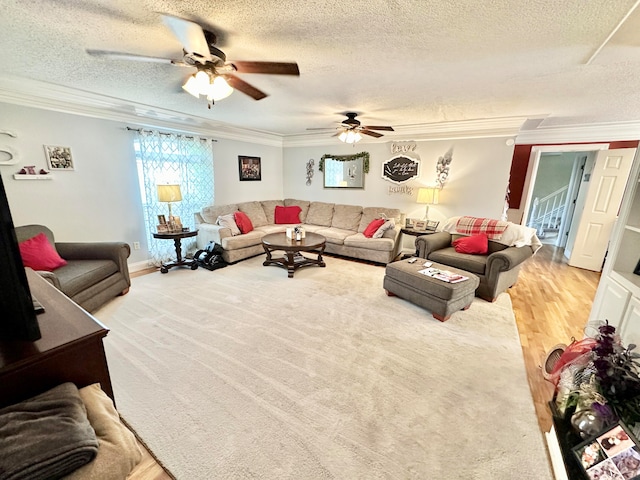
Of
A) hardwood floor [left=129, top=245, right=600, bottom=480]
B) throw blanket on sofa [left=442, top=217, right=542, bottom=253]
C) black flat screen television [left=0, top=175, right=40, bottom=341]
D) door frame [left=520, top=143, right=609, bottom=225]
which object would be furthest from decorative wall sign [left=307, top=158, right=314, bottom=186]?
black flat screen television [left=0, top=175, right=40, bottom=341]

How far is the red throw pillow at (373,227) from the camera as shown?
4584mm

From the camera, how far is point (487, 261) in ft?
10.3

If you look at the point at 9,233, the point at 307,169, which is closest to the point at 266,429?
the point at 9,233

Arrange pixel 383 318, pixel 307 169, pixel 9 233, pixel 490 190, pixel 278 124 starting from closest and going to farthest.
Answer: pixel 9 233 → pixel 383 318 → pixel 490 190 → pixel 278 124 → pixel 307 169

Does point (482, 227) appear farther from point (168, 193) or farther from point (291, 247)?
point (168, 193)

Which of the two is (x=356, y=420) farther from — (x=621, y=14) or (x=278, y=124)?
(x=278, y=124)

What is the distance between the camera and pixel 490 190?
4.25m

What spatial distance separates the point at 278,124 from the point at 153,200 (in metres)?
2.32

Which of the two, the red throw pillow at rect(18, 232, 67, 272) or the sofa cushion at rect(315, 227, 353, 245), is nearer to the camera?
the red throw pillow at rect(18, 232, 67, 272)

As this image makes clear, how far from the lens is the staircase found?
23.4ft

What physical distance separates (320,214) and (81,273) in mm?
3890

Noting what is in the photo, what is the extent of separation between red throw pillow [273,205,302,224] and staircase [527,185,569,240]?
6219 mm

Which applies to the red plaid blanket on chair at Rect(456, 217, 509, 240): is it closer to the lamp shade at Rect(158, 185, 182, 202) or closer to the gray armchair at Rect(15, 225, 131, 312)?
the lamp shade at Rect(158, 185, 182, 202)

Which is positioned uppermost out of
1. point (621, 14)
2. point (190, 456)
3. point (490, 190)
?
point (621, 14)
